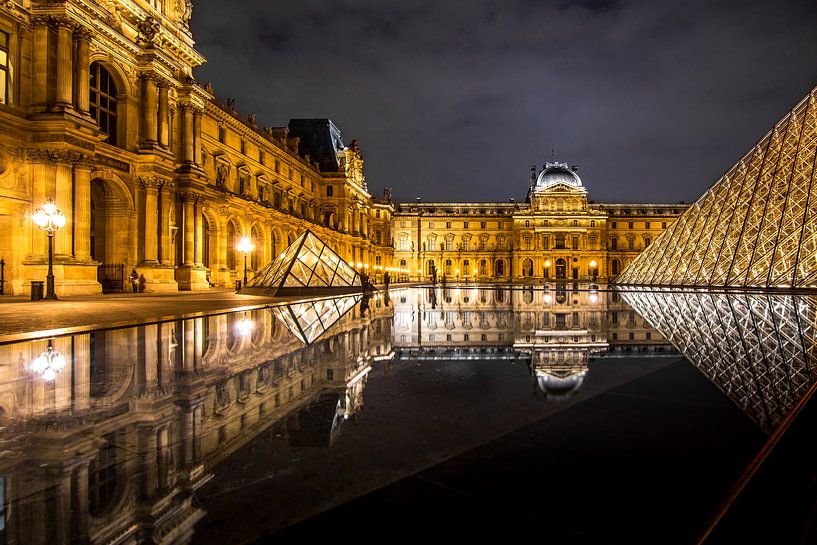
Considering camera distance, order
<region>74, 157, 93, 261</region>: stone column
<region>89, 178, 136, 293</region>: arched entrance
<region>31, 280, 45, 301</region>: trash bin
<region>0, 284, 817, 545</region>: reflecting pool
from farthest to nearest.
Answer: <region>89, 178, 136, 293</region>: arched entrance → <region>74, 157, 93, 261</region>: stone column → <region>31, 280, 45, 301</region>: trash bin → <region>0, 284, 817, 545</region>: reflecting pool

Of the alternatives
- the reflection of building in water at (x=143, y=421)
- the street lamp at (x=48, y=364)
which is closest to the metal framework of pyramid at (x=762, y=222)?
the reflection of building in water at (x=143, y=421)

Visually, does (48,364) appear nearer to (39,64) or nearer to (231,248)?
(39,64)

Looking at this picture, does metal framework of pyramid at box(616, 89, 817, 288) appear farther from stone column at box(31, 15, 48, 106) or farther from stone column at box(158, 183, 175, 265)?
stone column at box(31, 15, 48, 106)

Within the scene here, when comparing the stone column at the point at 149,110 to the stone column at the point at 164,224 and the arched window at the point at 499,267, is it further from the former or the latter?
the arched window at the point at 499,267

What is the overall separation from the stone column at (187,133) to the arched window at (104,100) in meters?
3.34

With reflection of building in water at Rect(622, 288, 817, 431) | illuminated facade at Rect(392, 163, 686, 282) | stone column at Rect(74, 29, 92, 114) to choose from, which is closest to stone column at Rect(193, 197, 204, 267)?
stone column at Rect(74, 29, 92, 114)

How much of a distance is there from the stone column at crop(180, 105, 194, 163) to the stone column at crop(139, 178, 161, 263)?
11.0ft

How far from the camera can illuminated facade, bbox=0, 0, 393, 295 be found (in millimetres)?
15969

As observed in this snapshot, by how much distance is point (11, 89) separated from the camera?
53.0 ft

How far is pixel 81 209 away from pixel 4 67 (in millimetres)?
5106

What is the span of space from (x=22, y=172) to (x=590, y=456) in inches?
788

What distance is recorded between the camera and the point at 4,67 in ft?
52.2

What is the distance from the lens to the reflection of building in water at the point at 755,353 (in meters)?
3.04

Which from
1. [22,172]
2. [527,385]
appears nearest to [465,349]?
[527,385]
